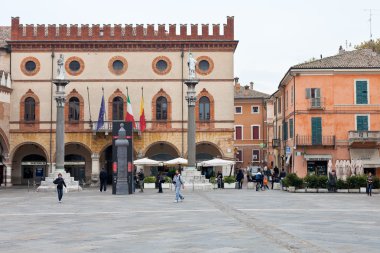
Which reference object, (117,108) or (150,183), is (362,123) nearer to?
(150,183)

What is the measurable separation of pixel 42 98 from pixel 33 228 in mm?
33798

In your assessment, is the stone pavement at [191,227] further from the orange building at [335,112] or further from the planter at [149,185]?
→ the orange building at [335,112]

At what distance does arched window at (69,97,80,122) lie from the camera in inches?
2005

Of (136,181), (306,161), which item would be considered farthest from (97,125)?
(306,161)

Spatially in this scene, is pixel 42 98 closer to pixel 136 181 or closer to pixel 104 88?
pixel 104 88

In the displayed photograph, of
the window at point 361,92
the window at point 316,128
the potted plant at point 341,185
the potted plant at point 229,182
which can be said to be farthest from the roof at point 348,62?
the potted plant at point 341,185

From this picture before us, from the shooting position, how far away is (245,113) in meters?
79.2

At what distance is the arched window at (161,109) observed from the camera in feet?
166

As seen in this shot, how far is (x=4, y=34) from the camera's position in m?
53.7

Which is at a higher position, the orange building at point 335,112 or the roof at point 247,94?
the roof at point 247,94

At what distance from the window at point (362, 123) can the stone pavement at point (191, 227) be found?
2223 centimetres

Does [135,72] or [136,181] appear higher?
[135,72]

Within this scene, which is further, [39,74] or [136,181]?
[39,74]

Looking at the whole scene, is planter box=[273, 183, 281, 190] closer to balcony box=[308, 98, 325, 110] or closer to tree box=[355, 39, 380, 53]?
balcony box=[308, 98, 325, 110]
